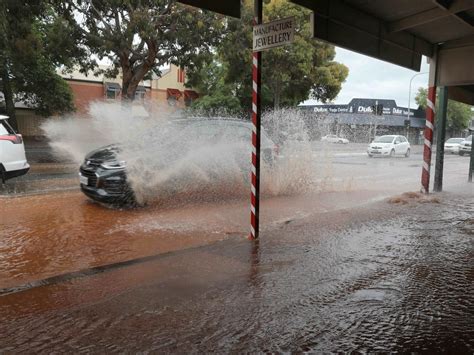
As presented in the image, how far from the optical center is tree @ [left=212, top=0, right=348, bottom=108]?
19.7 meters

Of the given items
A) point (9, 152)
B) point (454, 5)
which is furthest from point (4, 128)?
point (454, 5)

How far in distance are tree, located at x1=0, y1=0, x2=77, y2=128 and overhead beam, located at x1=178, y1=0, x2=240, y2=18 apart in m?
7.92

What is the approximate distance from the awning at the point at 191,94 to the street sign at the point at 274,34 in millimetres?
35606

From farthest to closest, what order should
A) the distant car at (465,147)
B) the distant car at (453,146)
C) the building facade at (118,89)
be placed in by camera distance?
1. the distant car at (453,146)
2. the building facade at (118,89)
3. the distant car at (465,147)

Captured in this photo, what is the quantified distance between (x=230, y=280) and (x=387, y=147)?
25058 millimetres

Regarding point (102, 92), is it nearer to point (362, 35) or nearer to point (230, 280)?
point (362, 35)

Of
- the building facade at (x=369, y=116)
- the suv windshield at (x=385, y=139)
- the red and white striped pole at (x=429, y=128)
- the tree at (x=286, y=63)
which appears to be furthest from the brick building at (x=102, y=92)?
the red and white striped pole at (x=429, y=128)

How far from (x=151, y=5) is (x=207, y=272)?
52.0ft

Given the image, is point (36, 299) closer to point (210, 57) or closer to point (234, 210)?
point (234, 210)

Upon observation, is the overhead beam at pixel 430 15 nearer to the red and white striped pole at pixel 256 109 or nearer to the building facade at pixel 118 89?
the red and white striped pole at pixel 256 109

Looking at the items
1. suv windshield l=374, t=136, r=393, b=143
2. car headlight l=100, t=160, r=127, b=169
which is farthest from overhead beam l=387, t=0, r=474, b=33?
suv windshield l=374, t=136, r=393, b=143

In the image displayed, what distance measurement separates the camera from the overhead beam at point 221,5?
6090 mm

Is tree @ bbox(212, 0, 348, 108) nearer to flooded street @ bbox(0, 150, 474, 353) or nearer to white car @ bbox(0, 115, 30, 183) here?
white car @ bbox(0, 115, 30, 183)

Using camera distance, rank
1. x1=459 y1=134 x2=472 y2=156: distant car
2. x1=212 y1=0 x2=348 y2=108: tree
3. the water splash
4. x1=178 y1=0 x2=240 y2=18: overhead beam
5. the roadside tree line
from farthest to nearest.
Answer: x1=459 y1=134 x2=472 y2=156: distant car → x1=212 y1=0 x2=348 y2=108: tree → the roadside tree line → the water splash → x1=178 y1=0 x2=240 y2=18: overhead beam
